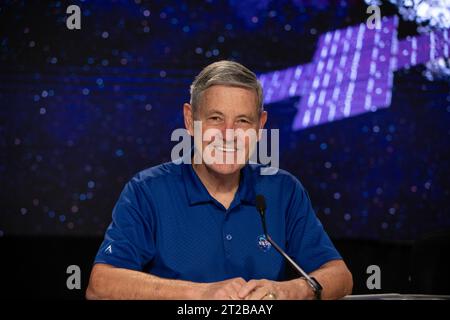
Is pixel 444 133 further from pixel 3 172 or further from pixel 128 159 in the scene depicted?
pixel 3 172

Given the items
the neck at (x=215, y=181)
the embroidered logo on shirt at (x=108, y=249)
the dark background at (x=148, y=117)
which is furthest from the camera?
the dark background at (x=148, y=117)

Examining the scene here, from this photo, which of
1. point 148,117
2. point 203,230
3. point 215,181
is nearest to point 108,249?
point 203,230

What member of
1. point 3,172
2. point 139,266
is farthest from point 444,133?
point 3,172

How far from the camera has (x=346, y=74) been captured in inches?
120

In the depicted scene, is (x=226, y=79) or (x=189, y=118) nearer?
(x=226, y=79)

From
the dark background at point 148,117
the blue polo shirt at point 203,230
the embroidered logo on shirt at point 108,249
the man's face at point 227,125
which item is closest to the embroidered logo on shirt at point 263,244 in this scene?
the blue polo shirt at point 203,230

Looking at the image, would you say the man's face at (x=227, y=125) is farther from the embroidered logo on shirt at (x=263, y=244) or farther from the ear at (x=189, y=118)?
the embroidered logo on shirt at (x=263, y=244)

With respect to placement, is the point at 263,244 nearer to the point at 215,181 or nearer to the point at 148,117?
the point at 215,181

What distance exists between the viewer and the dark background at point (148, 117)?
3.00 meters

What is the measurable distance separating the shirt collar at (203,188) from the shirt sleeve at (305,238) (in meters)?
0.14

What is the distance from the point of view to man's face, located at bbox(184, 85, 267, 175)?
1.95 m

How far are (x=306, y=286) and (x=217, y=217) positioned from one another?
368mm

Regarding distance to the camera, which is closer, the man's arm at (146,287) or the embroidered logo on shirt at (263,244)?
the man's arm at (146,287)

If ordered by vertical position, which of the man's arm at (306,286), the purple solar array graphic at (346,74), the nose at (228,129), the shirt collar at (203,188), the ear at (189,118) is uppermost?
the purple solar array graphic at (346,74)
